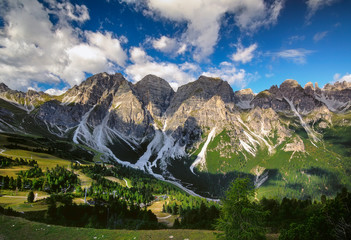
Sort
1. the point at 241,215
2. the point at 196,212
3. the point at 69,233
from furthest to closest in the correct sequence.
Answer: the point at 196,212, the point at 69,233, the point at 241,215

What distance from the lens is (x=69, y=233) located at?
111 feet

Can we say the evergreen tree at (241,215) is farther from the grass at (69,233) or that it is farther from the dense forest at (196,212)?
the grass at (69,233)

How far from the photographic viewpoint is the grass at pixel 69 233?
1238 inches

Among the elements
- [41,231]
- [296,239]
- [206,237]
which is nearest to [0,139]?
[41,231]

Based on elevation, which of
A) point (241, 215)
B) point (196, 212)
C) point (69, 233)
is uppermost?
point (241, 215)

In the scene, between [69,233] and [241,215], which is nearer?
[241,215]

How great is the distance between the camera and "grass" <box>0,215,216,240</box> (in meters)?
31.5

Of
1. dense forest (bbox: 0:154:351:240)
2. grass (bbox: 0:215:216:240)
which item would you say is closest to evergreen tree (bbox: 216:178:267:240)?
dense forest (bbox: 0:154:351:240)

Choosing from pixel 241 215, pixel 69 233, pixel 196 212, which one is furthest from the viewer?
pixel 196 212

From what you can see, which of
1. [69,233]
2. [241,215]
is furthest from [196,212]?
[241,215]

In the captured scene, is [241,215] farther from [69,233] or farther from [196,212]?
[196,212]

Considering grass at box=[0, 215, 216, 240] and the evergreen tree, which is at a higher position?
the evergreen tree

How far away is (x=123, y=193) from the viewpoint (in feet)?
331

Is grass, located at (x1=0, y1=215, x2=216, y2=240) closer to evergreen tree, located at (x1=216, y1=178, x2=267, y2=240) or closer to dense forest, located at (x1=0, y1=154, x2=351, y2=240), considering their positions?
dense forest, located at (x1=0, y1=154, x2=351, y2=240)
